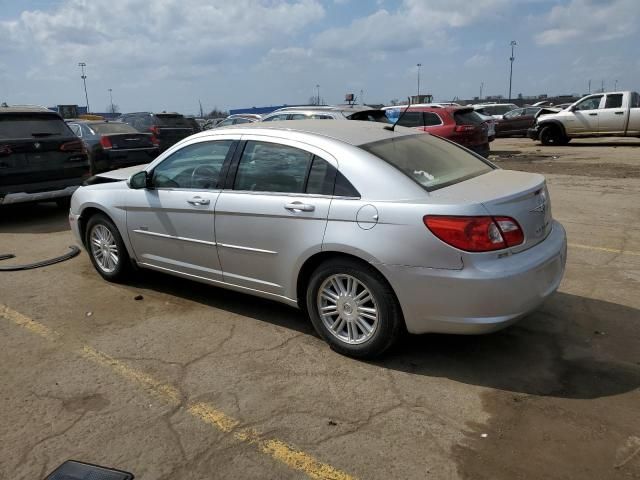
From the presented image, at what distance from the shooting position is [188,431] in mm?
3025

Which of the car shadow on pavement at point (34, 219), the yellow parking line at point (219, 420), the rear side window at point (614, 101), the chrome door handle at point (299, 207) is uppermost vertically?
the rear side window at point (614, 101)

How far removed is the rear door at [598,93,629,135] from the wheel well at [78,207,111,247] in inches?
725

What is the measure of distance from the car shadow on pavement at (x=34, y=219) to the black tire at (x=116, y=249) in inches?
110

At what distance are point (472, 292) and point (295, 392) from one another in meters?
1.22

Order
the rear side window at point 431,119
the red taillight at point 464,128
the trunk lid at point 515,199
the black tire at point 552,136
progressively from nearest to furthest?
the trunk lid at point 515,199 < the red taillight at point 464,128 < the rear side window at point 431,119 < the black tire at point 552,136

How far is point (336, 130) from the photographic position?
420 centimetres

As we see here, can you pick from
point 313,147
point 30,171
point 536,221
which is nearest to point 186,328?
point 313,147

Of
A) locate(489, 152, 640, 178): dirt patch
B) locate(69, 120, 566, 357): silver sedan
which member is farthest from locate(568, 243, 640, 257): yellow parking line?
locate(489, 152, 640, 178): dirt patch

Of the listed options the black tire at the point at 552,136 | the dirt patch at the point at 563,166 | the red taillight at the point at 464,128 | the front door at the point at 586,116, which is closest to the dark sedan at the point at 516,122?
the black tire at the point at 552,136

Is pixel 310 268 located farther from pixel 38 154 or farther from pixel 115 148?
pixel 115 148

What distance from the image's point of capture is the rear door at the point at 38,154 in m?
8.07

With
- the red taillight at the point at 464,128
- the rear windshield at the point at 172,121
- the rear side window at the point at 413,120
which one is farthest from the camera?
the rear windshield at the point at 172,121

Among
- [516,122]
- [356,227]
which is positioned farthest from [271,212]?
[516,122]

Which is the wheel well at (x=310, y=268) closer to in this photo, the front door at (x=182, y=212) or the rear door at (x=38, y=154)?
the front door at (x=182, y=212)
